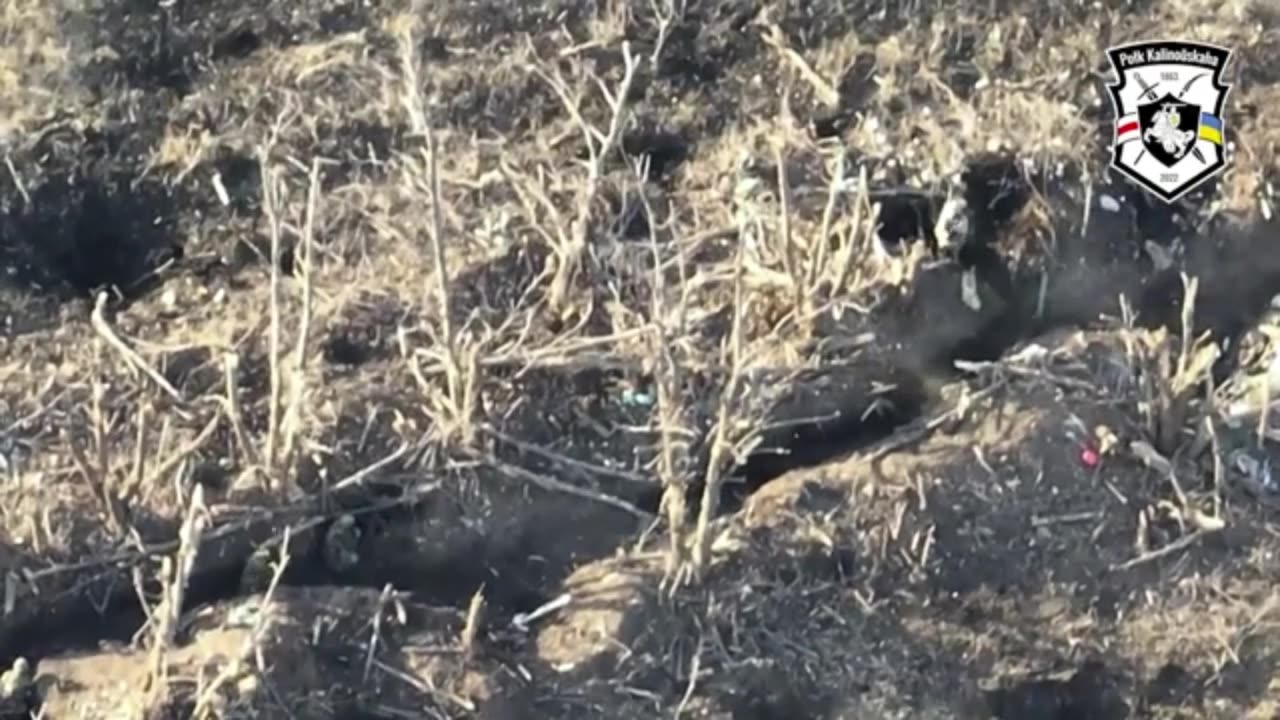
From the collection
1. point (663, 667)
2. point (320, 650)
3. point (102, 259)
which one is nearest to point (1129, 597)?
point (663, 667)

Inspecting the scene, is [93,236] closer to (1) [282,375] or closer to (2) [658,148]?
(1) [282,375]

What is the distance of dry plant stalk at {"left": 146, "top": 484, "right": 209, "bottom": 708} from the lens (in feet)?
9.27

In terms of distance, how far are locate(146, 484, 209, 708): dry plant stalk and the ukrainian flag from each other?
1819 millimetres

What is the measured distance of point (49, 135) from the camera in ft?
11.9

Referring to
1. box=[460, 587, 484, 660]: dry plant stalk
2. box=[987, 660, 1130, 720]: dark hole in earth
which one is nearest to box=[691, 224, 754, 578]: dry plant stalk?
box=[460, 587, 484, 660]: dry plant stalk

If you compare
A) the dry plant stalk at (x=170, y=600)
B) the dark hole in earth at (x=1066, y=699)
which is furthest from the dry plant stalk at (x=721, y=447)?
the dry plant stalk at (x=170, y=600)

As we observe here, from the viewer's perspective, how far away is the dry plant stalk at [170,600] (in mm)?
2826

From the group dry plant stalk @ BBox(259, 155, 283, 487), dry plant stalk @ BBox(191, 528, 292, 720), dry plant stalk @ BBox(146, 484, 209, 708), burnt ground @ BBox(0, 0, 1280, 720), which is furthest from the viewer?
burnt ground @ BBox(0, 0, 1280, 720)

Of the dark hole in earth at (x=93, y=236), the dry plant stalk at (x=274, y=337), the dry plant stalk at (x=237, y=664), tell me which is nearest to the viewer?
the dry plant stalk at (x=237, y=664)

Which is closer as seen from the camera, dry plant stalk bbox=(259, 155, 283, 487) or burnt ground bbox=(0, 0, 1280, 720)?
dry plant stalk bbox=(259, 155, 283, 487)

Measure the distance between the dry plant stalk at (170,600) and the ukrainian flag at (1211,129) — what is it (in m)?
1.82

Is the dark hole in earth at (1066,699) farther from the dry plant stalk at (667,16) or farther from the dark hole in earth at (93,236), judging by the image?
the dark hole in earth at (93,236)

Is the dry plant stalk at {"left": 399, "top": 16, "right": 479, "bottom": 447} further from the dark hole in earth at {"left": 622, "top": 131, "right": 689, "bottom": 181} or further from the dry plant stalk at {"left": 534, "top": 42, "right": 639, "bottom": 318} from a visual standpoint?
the dark hole in earth at {"left": 622, "top": 131, "right": 689, "bottom": 181}

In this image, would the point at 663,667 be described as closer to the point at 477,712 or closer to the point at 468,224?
the point at 477,712
